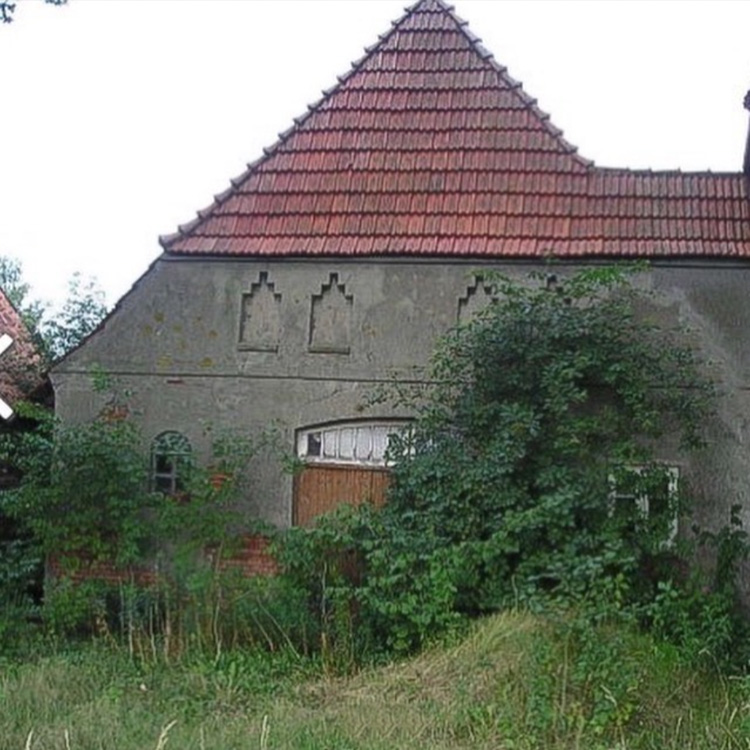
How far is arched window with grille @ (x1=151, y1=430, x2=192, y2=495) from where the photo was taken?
10883 millimetres

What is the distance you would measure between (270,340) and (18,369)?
13.3 ft

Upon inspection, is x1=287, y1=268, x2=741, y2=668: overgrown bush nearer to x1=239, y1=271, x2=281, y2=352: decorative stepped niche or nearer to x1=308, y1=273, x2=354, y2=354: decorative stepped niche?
x1=308, y1=273, x2=354, y2=354: decorative stepped niche

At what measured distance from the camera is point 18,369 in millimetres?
13094

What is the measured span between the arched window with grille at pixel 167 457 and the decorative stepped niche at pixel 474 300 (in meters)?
3.27

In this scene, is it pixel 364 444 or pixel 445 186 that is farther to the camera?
pixel 445 186

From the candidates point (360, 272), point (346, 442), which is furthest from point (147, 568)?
point (360, 272)

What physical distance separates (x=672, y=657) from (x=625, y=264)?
411 centimetres

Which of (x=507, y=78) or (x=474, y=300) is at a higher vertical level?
(x=507, y=78)

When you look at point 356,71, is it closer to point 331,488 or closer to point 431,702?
point 331,488

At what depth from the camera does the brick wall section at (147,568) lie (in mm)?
10367

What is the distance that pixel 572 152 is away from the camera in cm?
1125

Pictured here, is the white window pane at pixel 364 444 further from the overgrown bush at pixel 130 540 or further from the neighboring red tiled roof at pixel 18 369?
the neighboring red tiled roof at pixel 18 369

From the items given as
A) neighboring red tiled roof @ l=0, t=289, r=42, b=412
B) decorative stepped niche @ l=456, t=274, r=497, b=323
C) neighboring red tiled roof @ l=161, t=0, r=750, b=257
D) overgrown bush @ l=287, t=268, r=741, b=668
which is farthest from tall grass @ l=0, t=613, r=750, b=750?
neighboring red tiled roof @ l=0, t=289, r=42, b=412

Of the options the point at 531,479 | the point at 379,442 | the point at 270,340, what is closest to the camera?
the point at 531,479
